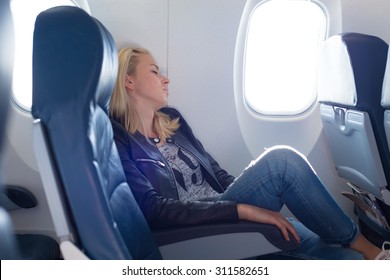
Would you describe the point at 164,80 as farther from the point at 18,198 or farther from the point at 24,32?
the point at 18,198

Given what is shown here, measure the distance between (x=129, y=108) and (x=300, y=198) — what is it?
0.73 m

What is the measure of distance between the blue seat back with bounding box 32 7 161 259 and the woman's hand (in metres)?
0.48

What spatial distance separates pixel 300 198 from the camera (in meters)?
1.38

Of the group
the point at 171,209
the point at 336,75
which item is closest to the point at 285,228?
the point at 171,209

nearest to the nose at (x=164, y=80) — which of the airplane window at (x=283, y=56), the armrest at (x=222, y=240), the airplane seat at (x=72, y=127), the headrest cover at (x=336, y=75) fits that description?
the airplane window at (x=283, y=56)

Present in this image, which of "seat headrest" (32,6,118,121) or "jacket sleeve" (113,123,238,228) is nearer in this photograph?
"seat headrest" (32,6,118,121)

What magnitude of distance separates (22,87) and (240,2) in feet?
3.22

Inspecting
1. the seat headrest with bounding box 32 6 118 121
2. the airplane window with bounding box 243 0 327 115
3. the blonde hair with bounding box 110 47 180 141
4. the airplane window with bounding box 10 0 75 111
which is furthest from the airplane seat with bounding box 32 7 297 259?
the airplane window with bounding box 243 0 327 115

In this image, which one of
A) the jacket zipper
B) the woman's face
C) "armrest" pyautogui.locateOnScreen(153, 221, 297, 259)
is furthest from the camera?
the woman's face

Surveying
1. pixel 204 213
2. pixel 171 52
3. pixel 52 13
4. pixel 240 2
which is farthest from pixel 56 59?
pixel 240 2

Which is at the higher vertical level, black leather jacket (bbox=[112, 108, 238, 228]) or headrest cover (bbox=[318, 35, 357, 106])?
headrest cover (bbox=[318, 35, 357, 106])

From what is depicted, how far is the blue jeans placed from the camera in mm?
1346

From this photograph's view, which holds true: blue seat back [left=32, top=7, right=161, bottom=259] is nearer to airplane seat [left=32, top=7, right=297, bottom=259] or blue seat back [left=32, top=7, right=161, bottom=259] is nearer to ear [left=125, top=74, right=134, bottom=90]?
airplane seat [left=32, top=7, right=297, bottom=259]
